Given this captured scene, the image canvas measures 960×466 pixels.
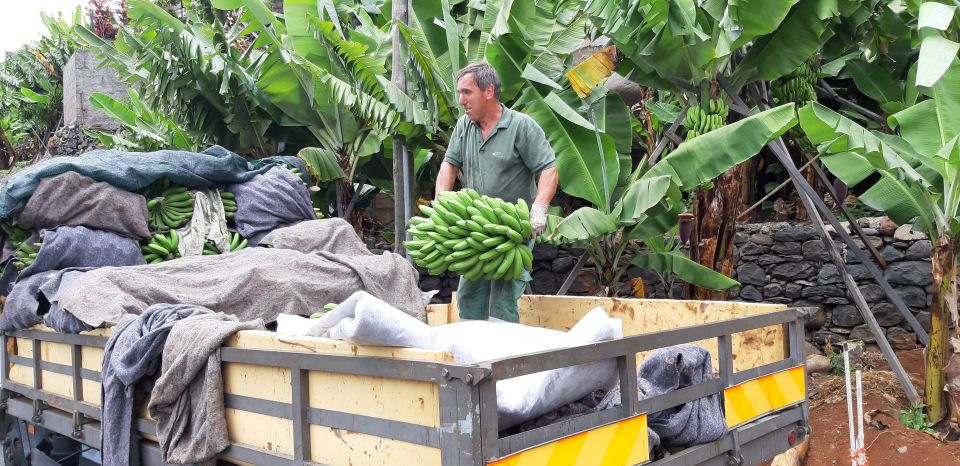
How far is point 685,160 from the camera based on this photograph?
5270mm

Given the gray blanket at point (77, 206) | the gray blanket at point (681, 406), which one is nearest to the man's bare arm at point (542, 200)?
the gray blanket at point (681, 406)

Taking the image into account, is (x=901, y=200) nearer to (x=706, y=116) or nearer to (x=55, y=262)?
(x=706, y=116)

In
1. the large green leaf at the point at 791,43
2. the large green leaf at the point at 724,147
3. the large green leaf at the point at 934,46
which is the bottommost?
the large green leaf at the point at 724,147

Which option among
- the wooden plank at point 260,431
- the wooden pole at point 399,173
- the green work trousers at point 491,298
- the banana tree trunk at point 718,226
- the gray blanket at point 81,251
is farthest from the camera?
the banana tree trunk at point 718,226

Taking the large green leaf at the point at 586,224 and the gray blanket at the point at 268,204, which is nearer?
the large green leaf at the point at 586,224

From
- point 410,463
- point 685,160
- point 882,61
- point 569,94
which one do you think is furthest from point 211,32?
point 410,463

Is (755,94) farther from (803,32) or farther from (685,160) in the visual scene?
(685,160)

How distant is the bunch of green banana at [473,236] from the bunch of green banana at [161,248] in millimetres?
2227

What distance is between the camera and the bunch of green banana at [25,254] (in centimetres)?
488

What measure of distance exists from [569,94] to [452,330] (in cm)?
356

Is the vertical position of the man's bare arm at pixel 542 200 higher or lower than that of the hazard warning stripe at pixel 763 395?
higher

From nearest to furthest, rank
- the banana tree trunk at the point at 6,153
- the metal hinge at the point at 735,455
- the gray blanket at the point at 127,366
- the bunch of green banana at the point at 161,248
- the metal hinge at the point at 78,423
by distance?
the metal hinge at the point at 735,455 < the gray blanket at the point at 127,366 < the metal hinge at the point at 78,423 < the bunch of green banana at the point at 161,248 < the banana tree trunk at the point at 6,153

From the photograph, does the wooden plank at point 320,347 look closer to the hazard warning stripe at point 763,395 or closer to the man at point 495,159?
the hazard warning stripe at point 763,395

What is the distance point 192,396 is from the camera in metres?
2.83
